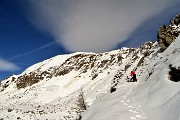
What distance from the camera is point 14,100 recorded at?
64438mm

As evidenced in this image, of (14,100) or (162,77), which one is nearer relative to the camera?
(162,77)

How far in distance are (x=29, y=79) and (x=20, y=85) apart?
11.7 feet

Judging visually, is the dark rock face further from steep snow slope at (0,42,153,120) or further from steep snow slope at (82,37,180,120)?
steep snow slope at (82,37,180,120)

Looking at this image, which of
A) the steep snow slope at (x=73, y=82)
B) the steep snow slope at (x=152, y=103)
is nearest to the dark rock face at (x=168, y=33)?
the steep snow slope at (x=73, y=82)

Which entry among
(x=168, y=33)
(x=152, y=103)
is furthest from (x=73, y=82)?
(x=152, y=103)

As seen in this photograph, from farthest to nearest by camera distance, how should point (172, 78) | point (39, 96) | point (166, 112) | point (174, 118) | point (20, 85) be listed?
point (20, 85) < point (39, 96) < point (172, 78) < point (166, 112) < point (174, 118)

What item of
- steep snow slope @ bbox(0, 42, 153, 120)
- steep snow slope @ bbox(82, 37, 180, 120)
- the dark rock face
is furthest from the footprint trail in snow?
steep snow slope @ bbox(0, 42, 153, 120)

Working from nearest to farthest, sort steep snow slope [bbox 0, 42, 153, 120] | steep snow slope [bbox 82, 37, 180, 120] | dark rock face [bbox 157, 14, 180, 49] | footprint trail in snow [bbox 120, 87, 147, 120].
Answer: steep snow slope [bbox 82, 37, 180, 120]
footprint trail in snow [bbox 120, 87, 147, 120]
dark rock face [bbox 157, 14, 180, 49]
steep snow slope [bbox 0, 42, 153, 120]

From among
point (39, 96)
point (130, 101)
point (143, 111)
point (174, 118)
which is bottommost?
point (174, 118)

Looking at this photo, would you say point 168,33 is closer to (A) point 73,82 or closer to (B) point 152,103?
(B) point 152,103

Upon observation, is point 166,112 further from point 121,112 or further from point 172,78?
point 172,78

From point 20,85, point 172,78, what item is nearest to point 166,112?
point 172,78

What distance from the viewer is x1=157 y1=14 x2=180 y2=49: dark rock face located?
35.4 meters

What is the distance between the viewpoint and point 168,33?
120 ft
